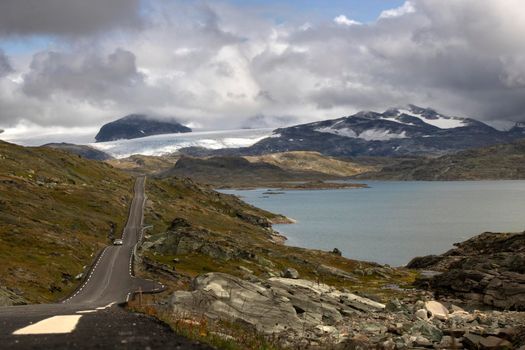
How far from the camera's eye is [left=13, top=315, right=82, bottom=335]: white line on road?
17.7 metres

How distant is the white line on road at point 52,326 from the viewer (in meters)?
17.7

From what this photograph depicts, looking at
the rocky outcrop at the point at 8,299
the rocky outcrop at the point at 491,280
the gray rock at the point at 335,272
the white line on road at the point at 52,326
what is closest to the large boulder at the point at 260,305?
the white line on road at the point at 52,326

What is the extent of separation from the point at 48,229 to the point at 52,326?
333ft

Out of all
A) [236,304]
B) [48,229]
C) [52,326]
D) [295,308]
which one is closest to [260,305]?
[236,304]

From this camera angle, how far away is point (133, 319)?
21000mm

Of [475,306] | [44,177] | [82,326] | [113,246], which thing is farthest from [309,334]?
[44,177]

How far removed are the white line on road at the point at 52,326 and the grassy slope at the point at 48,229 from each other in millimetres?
47914

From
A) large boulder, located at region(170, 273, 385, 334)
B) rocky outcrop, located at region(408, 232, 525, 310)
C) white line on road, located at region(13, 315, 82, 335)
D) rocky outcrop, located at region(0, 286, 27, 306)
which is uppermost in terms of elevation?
white line on road, located at region(13, 315, 82, 335)

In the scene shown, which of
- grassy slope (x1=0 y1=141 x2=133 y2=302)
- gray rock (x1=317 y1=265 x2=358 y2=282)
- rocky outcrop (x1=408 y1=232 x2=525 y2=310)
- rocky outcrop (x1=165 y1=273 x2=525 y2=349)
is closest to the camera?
rocky outcrop (x1=165 y1=273 x2=525 y2=349)

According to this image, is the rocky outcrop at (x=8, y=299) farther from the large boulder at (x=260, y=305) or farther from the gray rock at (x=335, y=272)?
the gray rock at (x=335, y=272)

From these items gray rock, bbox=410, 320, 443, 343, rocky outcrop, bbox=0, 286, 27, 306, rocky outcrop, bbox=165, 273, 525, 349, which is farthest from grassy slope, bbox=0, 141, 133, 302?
gray rock, bbox=410, 320, 443, 343

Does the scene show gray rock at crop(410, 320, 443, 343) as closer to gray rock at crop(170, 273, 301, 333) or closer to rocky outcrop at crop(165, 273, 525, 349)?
rocky outcrop at crop(165, 273, 525, 349)

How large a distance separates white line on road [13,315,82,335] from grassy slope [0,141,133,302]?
157 feet

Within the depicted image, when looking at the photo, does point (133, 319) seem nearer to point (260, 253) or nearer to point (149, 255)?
point (149, 255)
